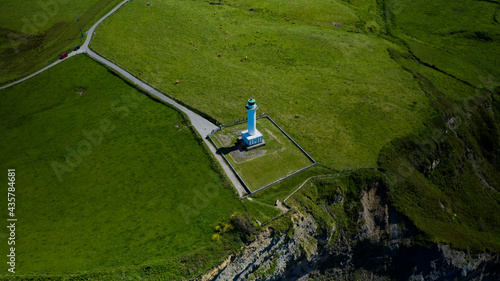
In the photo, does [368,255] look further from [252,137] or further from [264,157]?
[252,137]

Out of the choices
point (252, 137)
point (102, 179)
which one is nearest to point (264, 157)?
point (252, 137)

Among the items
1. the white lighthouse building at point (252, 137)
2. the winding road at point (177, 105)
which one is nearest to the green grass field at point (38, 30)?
the winding road at point (177, 105)

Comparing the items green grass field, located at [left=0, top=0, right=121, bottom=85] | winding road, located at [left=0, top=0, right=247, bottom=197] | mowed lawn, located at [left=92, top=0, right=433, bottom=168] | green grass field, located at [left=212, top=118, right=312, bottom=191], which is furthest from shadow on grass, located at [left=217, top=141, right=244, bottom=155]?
green grass field, located at [left=0, top=0, right=121, bottom=85]

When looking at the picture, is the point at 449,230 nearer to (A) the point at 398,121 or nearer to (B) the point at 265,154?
(A) the point at 398,121

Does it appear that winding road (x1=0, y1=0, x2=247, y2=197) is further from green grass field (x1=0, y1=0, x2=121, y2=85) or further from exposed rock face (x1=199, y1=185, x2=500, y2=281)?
exposed rock face (x1=199, y1=185, x2=500, y2=281)

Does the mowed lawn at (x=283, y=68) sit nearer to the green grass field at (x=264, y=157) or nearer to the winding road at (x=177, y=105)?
the winding road at (x=177, y=105)

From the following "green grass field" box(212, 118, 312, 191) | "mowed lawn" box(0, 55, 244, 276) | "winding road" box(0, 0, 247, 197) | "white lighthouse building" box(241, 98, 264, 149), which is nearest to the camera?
"mowed lawn" box(0, 55, 244, 276)
